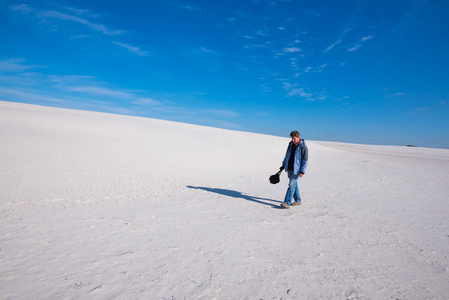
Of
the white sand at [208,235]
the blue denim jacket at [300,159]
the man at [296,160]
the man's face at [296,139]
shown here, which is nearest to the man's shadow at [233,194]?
the white sand at [208,235]

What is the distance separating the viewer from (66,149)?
13773mm

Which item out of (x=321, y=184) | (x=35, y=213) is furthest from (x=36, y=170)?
(x=321, y=184)

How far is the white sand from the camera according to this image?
3336 mm

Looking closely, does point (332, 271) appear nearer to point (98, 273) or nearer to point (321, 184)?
point (98, 273)

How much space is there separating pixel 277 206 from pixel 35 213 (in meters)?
7.01

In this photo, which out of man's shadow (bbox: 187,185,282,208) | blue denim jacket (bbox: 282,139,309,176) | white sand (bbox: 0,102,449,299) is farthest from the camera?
man's shadow (bbox: 187,185,282,208)

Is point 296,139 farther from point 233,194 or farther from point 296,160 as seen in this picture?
point 233,194

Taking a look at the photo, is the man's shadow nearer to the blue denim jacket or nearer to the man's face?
the blue denim jacket

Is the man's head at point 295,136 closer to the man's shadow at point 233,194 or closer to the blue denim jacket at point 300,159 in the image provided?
the blue denim jacket at point 300,159

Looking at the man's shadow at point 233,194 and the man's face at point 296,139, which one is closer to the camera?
the man's face at point 296,139

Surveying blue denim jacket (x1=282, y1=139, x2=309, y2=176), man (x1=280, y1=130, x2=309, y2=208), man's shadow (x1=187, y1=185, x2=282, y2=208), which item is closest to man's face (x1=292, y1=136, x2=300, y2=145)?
man (x1=280, y1=130, x2=309, y2=208)

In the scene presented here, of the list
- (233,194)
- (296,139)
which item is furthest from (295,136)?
(233,194)

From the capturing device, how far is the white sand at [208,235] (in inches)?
131

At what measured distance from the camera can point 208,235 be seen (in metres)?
5.09
